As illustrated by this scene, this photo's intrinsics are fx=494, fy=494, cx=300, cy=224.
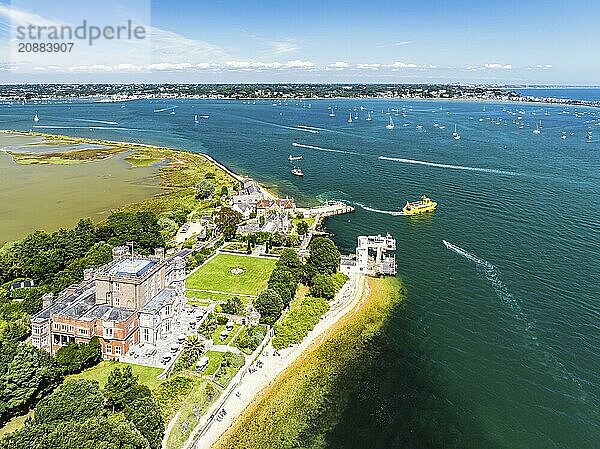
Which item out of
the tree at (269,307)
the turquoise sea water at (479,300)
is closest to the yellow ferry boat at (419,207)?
the turquoise sea water at (479,300)

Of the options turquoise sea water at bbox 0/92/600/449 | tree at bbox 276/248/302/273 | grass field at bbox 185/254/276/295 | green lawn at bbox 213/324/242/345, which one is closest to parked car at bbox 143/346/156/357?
green lawn at bbox 213/324/242/345

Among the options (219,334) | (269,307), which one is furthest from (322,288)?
(219,334)

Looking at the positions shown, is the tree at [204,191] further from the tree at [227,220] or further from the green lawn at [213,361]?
the green lawn at [213,361]

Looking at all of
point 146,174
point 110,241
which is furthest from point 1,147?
point 110,241

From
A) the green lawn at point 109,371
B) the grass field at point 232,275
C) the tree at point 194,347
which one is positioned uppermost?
the grass field at point 232,275

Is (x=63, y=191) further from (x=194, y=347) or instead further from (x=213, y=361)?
(x=213, y=361)
